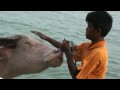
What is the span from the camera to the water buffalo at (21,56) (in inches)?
214

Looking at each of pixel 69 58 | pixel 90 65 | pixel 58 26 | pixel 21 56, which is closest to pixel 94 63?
pixel 90 65

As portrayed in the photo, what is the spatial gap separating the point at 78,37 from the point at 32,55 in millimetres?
9040

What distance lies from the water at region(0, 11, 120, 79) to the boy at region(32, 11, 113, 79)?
21.3 ft

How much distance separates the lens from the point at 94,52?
4.56 meters

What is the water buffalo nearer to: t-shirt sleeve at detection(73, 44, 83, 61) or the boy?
t-shirt sleeve at detection(73, 44, 83, 61)

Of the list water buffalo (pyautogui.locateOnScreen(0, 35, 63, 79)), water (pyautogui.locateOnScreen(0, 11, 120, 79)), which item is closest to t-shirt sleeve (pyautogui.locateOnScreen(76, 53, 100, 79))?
water buffalo (pyautogui.locateOnScreen(0, 35, 63, 79))

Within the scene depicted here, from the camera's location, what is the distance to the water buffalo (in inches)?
214

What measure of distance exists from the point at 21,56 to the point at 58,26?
10.8 m

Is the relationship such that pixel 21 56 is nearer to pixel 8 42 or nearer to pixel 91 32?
pixel 8 42

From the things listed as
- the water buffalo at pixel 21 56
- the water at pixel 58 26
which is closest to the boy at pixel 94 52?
the water buffalo at pixel 21 56

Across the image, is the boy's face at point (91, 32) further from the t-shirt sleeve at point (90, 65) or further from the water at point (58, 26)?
the water at point (58, 26)

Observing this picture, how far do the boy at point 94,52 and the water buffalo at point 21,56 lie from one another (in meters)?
0.72

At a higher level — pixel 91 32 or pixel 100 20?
pixel 100 20
